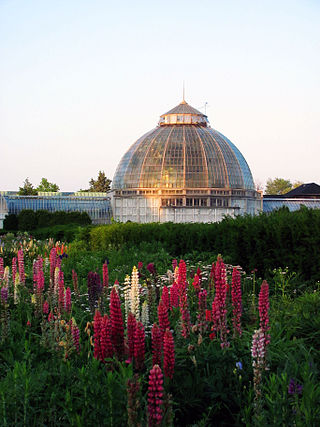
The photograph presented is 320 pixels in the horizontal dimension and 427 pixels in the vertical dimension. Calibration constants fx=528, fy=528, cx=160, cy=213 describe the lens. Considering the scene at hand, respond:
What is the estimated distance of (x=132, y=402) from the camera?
3461 millimetres

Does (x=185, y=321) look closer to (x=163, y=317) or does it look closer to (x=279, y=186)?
(x=163, y=317)

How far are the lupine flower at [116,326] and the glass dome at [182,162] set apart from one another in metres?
50.0

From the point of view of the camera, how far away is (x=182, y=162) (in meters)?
55.7

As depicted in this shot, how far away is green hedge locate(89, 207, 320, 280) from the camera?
11.8 m

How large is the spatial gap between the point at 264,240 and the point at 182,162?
142 feet

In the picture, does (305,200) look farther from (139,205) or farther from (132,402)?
(132,402)

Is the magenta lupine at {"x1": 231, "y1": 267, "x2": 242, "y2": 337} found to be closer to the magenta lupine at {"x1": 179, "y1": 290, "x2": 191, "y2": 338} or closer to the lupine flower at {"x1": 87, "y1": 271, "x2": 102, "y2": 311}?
the magenta lupine at {"x1": 179, "y1": 290, "x2": 191, "y2": 338}

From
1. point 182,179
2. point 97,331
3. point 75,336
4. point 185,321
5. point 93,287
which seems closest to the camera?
point 97,331

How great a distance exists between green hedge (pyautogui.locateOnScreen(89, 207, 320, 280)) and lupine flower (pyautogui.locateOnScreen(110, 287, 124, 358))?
293 inches

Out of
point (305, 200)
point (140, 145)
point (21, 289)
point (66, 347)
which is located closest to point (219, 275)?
point (66, 347)

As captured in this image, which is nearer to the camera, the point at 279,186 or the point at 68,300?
the point at 68,300

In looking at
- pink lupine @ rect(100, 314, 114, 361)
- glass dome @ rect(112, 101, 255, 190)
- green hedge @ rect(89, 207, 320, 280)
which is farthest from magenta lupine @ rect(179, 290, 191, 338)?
glass dome @ rect(112, 101, 255, 190)

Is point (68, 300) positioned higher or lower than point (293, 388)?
higher

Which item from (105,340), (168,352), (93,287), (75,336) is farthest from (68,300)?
(168,352)
